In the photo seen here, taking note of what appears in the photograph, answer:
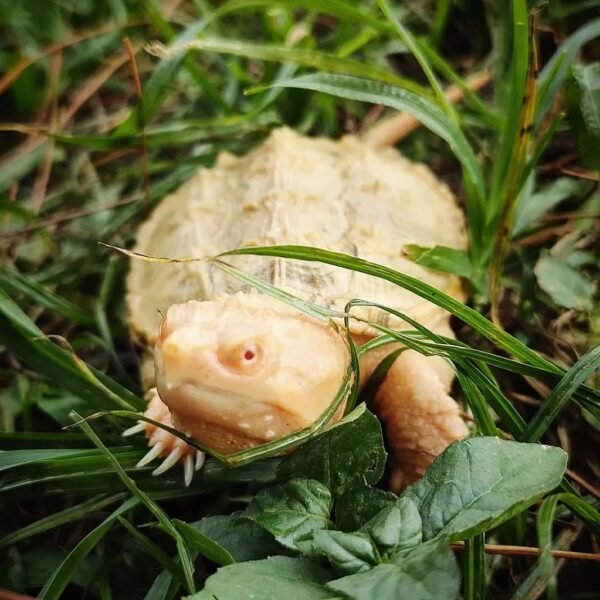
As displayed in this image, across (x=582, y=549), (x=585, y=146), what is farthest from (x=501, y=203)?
(x=582, y=549)

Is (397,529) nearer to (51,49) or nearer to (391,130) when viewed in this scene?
(391,130)

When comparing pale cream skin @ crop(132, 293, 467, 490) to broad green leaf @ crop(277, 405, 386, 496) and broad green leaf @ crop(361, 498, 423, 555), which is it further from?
broad green leaf @ crop(361, 498, 423, 555)

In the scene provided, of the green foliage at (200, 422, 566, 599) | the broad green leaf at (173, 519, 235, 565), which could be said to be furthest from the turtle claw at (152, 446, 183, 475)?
the green foliage at (200, 422, 566, 599)

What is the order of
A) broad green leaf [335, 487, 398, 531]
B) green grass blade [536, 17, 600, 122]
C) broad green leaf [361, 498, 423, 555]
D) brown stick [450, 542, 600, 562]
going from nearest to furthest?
1. broad green leaf [361, 498, 423, 555]
2. broad green leaf [335, 487, 398, 531]
3. brown stick [450, 542, 600, 562]
4. green grass blade [536, 17, 600, 122]

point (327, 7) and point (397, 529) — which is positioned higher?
point (327, 7)

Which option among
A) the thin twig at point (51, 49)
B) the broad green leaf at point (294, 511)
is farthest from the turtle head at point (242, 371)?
the thin twig at point (51, 49)

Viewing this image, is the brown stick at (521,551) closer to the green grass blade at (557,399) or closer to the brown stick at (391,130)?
the green grass blade at (557,399)

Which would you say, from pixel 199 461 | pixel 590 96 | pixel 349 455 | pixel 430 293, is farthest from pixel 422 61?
pixel 199 461
